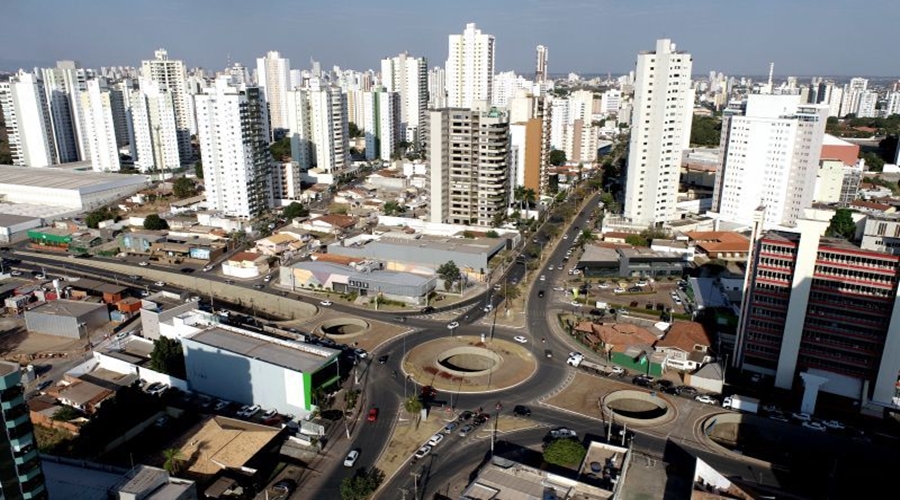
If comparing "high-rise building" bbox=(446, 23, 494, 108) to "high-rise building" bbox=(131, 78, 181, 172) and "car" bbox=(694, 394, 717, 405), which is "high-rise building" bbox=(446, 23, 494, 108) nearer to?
"high-rise building" bbox=(131, 78, 181, 172)

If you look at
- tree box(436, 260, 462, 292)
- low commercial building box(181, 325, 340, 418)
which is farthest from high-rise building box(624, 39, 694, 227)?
low commercial building box(181, 325, 340, 418)

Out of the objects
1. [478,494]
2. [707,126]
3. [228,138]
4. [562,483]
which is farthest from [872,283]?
[707,126]

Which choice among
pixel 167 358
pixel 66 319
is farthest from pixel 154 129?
pixel 167 358

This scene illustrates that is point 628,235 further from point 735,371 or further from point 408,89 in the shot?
point 408,89

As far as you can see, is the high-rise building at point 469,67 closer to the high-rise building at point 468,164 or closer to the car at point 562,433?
the high-rise building at point 468,164

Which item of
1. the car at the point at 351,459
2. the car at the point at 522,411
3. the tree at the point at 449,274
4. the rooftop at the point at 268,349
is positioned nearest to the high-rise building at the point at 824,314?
the car at the point at 522,411
